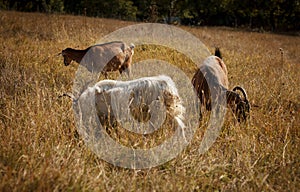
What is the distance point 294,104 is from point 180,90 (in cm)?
172

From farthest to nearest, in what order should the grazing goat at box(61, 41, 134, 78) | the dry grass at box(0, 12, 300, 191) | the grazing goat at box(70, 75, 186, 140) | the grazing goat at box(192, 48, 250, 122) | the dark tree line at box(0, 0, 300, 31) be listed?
the dark tree line at box(0, 0, 300, 31)
the grazing goat at box(61, 41, 134, 78)
the grazing goat at box(192, 48, 250, 122)
the grazing goat at box(70, 75, 186, 140)
the dry grass at box(0, 12, 300, 191)

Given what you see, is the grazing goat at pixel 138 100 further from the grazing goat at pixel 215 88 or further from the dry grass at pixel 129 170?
the grazing goat at pixel 215 88

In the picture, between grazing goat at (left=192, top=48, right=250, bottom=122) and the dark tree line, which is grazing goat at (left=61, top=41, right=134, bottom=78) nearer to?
grazing goat at (left=192, top=48, right=250, bottom=122)

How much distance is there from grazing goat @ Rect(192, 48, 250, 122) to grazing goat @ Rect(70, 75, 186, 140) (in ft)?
1.84

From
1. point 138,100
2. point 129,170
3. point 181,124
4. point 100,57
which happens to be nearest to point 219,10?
point 100,57

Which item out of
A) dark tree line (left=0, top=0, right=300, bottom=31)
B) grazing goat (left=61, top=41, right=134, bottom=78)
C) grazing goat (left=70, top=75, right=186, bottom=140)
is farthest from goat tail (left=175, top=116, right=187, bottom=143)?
dark tree line (left=0, top=0, right=300, bottom=31)

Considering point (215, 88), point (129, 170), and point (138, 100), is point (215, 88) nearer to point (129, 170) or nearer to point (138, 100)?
point (138, 100)

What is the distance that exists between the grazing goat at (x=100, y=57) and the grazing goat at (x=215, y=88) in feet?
5.48

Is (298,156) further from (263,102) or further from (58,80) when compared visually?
(58,80)

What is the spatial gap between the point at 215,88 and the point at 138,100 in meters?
1.29

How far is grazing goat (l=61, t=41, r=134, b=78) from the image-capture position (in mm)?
5465

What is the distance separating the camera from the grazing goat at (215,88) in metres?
3.62

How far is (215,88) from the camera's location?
410cm

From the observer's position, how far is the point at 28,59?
6168 millimetres
